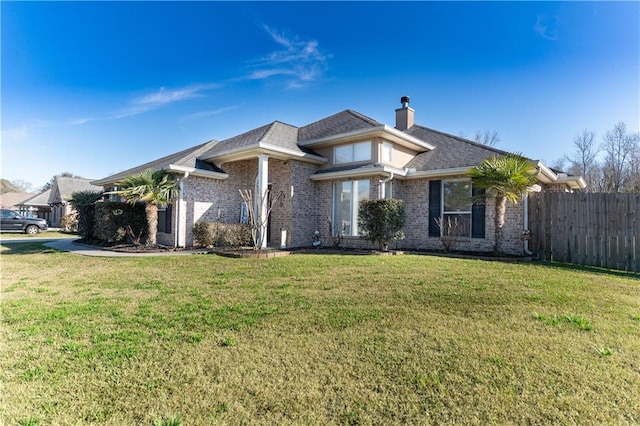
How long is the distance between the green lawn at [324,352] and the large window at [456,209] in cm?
530

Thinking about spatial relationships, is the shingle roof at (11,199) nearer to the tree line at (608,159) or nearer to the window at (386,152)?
the window at (386,152)

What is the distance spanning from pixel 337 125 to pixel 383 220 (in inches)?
225

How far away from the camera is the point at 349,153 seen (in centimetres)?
1384

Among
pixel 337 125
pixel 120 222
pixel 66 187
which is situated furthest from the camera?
pixel 66 187

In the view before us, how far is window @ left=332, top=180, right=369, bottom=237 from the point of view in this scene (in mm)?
13148

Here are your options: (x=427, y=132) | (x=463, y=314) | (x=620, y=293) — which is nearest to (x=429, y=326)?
(x=463, y=314)

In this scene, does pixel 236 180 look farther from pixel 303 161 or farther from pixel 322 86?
pixel 322 86

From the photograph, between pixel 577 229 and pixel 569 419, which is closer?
pixel 569 419

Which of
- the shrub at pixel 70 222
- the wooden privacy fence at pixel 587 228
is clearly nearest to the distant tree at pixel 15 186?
the shrub at pixel 70 222

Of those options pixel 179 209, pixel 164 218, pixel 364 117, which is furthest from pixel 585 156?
pixel 164 218

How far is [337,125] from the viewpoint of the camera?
14.9m

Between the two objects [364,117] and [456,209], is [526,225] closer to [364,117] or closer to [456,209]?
[456,209]

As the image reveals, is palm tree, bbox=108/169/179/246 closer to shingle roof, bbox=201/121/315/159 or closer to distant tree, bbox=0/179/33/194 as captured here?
shingle roof, bbox=201/121/315/159

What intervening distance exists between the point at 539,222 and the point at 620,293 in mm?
4738
